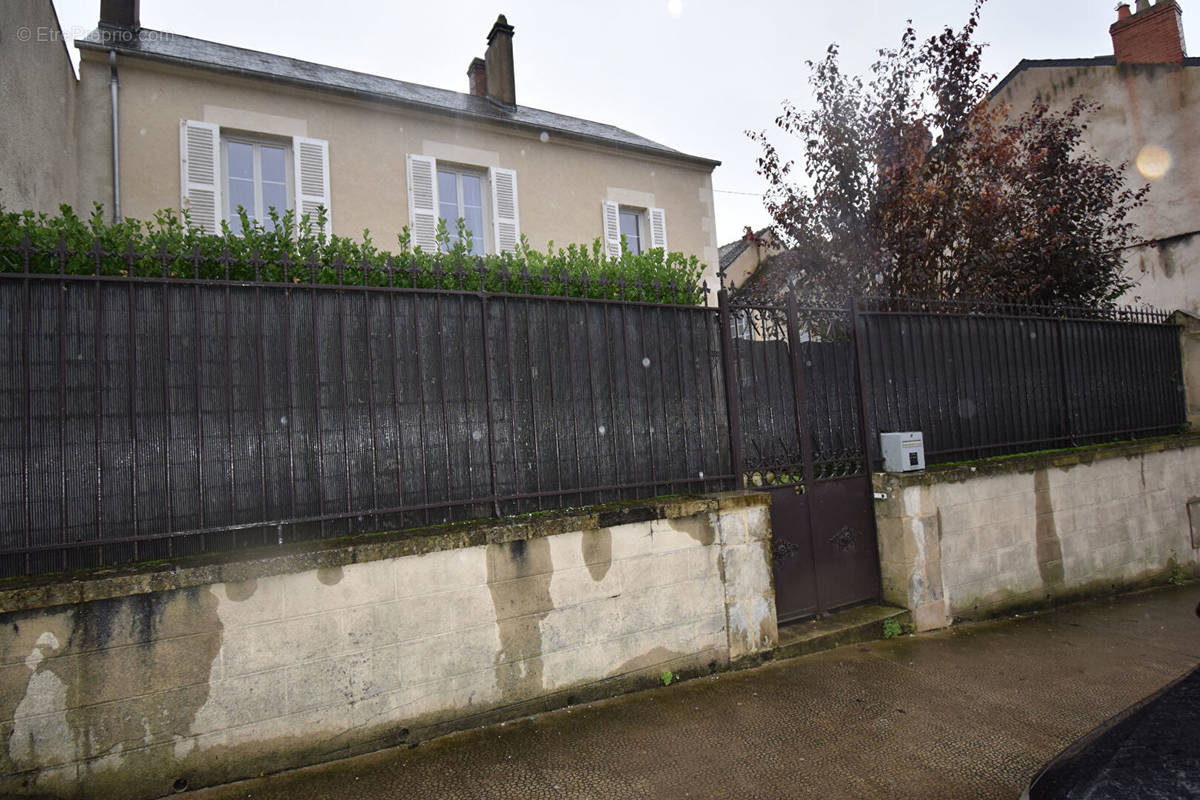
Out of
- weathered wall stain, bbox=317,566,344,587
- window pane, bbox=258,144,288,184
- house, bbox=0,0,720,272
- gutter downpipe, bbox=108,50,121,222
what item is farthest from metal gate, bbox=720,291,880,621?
gutter downpipe, bbox=108,50,121,222

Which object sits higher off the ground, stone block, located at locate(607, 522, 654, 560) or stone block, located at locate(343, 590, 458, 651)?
stone block, located at locate(607, 522, 654, 560)

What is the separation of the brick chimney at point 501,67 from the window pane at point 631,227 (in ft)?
9.64

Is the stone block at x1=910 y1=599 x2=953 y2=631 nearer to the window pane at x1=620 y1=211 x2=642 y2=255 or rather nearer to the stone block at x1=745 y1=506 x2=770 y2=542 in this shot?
the stone block at x1=745 y1=506 x2=770 y2=542

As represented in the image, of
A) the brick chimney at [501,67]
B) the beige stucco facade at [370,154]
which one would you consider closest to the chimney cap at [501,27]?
the brick chimney at [501,67]

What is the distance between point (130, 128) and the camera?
25.5 ft

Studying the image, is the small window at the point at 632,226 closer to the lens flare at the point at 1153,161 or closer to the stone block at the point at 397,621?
the stone block at the point at 397,621

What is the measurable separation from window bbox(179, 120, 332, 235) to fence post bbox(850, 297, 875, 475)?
690 cm

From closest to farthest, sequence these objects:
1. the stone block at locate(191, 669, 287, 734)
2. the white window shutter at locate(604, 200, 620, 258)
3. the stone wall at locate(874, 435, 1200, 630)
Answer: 1. the stone block at locate(191, 669, 287, 734)
2. the stone wall at locate(874, 435, 1200, 630)
3. the white window shutter at locate(604, 200, 620, 258)

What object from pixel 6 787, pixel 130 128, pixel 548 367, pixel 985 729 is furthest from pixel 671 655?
pixel 130 128

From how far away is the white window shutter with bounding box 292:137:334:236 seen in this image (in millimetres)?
8516

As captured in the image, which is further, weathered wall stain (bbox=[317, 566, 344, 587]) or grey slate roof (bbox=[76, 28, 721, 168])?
grey slate roof (bbox=[76, 28, 721, 168])

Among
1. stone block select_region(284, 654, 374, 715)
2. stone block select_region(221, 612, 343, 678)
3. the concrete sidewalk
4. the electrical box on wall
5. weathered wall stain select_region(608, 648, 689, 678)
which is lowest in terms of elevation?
the concrete sidewalk

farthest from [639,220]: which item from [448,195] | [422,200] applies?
[422,200]

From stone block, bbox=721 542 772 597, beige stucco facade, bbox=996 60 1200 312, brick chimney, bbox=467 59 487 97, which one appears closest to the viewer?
stone block, bbox=721 542 772 597
